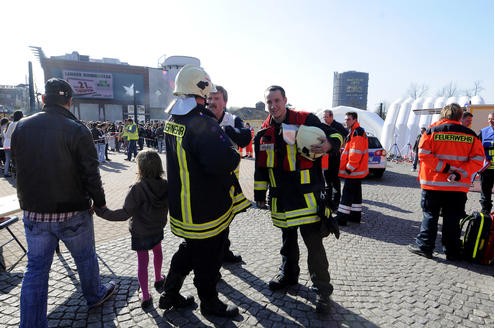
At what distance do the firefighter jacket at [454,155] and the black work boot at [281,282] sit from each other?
2275mm

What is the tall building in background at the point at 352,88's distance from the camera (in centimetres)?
9856

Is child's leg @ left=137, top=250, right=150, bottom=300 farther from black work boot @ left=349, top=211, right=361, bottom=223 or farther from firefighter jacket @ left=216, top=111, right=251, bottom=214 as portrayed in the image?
black work boot @ left=349, top=211, right=361, bottom=223

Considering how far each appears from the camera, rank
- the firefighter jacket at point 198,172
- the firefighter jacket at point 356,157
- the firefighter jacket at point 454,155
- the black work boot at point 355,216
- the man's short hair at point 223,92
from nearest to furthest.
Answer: the firefighter jacket at point 198,172 → the man's short hair at point 223,92 → the firefighter jacket at point 454,155 → the firefighter jacket at point 356,157 → the black work boot at point 355,216

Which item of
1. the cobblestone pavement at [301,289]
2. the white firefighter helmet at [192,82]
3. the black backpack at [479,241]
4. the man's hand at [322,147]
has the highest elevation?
the white firefighter helmet at [192,82]

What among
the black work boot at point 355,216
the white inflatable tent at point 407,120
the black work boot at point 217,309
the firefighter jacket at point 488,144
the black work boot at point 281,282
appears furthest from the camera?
the white inflatable tent at point 407,120

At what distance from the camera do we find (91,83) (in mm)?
47531

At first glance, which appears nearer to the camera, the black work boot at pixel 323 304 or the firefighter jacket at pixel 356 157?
the black work boot at pixel 323 304

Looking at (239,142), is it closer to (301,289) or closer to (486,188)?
(301,289)

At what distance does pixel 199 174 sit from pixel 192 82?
2.39 ft

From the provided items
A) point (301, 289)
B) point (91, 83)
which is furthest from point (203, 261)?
point (91, 83)

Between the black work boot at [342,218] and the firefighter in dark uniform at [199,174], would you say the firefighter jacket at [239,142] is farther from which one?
the black work boot at [342,218]

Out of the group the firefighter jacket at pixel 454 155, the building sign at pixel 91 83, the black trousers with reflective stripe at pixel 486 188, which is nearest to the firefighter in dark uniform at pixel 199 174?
the firefighter jacket at pixel 454 155

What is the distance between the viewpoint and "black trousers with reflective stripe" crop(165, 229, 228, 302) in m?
2.52

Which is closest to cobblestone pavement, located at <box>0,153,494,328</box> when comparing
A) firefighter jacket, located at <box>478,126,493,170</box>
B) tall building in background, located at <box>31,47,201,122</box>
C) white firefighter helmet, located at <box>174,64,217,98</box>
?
white firefighter helmet, located at <box>174,64,217,98</box>
